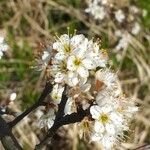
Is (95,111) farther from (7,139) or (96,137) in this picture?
(7,139)

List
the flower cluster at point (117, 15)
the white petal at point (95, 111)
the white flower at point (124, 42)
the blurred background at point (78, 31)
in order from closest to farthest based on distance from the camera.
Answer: the white petal at point (95, 111)
the blurred background at point (78, 31)
the white flower at point (124, 42)
the flower cluster at point (117, 15)

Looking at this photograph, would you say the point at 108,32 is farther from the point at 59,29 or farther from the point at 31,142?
the point at 31,142

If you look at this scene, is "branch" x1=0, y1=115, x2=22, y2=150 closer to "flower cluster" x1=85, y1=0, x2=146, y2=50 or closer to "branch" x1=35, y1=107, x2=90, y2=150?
"branch" x1=35, y1=107, x2=90, y2=150

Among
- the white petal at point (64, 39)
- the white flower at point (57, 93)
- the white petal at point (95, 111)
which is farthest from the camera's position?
the white petal at point (64, 39)

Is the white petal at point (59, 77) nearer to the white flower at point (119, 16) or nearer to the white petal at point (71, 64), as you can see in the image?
the white petal at point (71, 64)

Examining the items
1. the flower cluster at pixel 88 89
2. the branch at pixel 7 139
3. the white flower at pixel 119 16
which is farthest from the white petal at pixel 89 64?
the white flower at pixel 119 16

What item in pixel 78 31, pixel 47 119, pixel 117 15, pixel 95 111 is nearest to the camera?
pixel 95 111

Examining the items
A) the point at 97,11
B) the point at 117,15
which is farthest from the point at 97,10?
the point at 117,15
